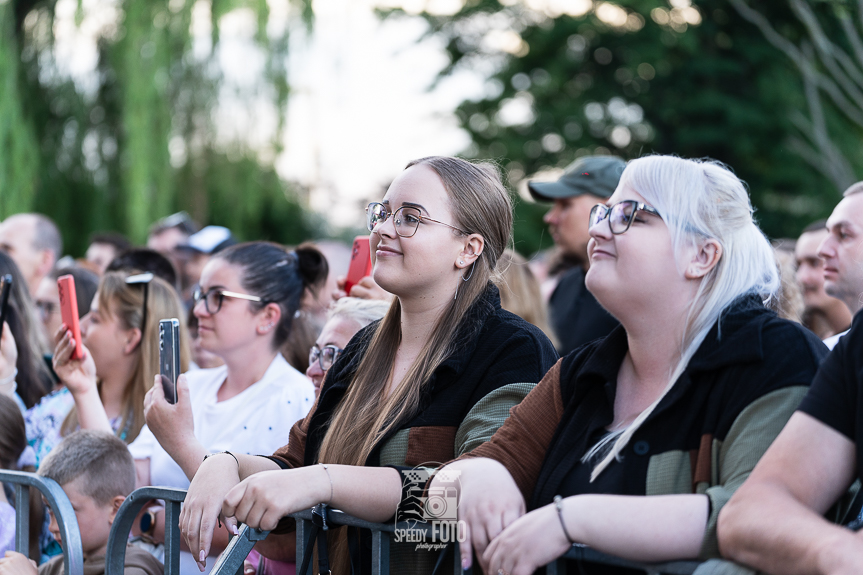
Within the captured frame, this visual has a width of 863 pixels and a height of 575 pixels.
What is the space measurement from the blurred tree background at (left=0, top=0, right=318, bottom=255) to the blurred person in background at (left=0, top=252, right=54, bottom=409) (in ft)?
19.2

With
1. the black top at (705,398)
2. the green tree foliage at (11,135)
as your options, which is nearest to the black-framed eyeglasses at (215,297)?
the black top at (705,398)

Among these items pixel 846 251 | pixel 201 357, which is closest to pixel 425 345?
pixel 846 251

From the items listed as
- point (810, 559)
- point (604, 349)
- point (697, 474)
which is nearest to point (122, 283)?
point (604, 349)

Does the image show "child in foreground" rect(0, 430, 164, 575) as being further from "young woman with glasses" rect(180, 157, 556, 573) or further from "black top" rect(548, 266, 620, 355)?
"black top" rect(548, 266, 620, 355)

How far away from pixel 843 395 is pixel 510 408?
33.1 inches

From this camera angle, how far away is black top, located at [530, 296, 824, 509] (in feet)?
5.59

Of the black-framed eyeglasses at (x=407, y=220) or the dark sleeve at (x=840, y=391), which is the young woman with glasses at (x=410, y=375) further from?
the dark sleeve at (x=840, y=391)

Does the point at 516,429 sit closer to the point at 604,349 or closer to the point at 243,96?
the point at 604,349

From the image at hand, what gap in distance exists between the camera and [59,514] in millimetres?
2428

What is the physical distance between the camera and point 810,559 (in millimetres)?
1457

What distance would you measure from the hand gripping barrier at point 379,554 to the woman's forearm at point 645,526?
20 mm

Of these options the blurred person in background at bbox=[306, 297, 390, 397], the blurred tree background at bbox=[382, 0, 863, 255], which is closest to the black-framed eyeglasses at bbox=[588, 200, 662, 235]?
the blurred person in background at bbox=[306, 297, 390, 397]

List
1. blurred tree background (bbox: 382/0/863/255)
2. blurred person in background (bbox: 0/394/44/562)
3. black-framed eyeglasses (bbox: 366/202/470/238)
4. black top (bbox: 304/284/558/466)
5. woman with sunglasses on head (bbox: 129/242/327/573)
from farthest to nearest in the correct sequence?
1. blurred tree background (bbox: 382/0/863/255)
2. woman with sunglasses on head (bbox: 129/242/327/573)
3. blurred person in background (bbox: 0/394/44/562)
4. black-framed eyeglasses (bbox: 366/202/470/238)
5. black top (bbox: 304/284/558/466)

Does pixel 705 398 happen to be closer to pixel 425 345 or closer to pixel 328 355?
pixel 425 345
